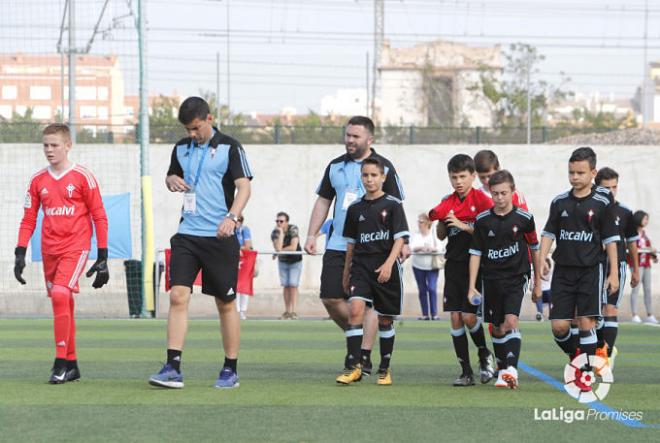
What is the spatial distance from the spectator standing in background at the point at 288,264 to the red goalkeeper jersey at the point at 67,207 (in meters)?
11.6

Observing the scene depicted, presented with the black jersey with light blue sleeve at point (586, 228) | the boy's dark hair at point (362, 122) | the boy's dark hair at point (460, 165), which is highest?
the boy's dark hair at point (362, 122)

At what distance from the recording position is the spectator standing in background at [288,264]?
2153cm

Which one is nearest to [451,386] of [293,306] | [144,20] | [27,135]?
[293,306]

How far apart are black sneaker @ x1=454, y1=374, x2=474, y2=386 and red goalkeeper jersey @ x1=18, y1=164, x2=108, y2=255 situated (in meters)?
2.97

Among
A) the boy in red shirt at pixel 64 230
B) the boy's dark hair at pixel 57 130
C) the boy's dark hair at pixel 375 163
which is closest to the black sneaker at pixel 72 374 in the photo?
the boy in red shirt at pixel 64 230

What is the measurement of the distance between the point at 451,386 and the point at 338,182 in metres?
1.98

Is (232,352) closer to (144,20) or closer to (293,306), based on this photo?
(293,306)

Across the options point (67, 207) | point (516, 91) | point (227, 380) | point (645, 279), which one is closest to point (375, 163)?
point (227, 380)

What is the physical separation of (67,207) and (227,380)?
1906 millimetres

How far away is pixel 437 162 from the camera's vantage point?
103ft

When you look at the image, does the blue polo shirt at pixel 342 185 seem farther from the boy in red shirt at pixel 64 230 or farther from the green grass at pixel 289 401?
the boy in red shirt at pixel 64 230

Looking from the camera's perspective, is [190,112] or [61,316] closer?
[190,112]

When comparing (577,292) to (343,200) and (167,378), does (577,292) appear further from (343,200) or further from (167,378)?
(167,378)

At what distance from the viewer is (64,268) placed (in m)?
9.84
